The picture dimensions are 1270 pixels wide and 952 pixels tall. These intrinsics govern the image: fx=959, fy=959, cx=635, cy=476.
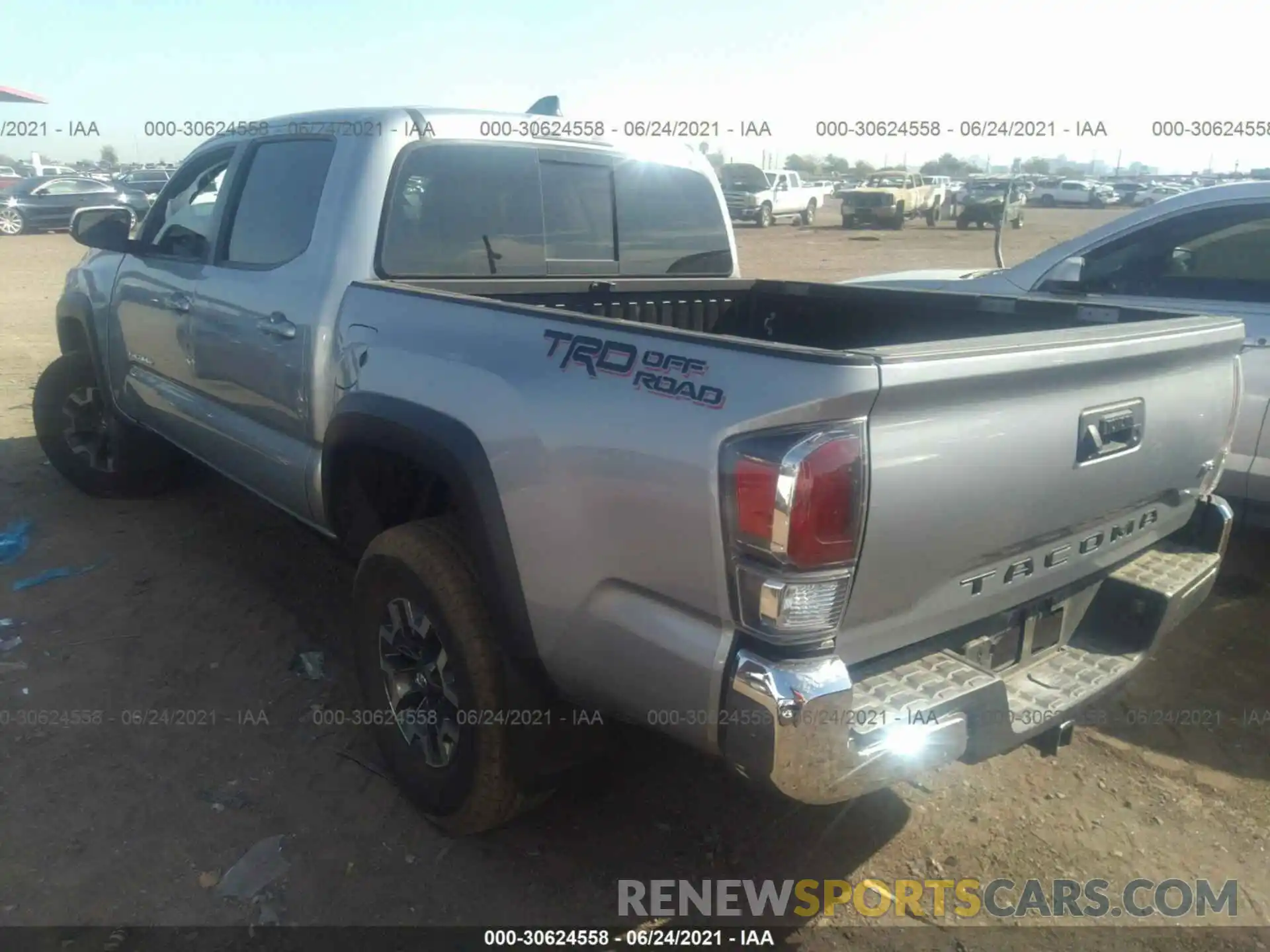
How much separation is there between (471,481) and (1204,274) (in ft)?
12.4

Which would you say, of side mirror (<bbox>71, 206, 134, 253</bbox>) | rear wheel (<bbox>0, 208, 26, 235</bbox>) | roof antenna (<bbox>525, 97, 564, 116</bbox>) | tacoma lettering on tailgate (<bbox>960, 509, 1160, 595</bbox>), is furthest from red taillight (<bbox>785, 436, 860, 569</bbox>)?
rear wheel (<bbox>0, 208, 26, 235</bbox>)

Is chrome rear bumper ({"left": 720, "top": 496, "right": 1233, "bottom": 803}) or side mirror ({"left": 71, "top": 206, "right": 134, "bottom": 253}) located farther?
side mirror ({"left": 71, "top": 206, "right": 134, "bottom": 253})

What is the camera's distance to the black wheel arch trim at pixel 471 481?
7.59 ft

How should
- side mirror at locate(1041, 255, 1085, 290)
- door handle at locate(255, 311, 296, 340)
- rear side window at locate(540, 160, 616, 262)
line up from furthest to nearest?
1. side mirror at locate(1041, 255, 1085, 290)
2. rear side window at locate(540, 160, 616, 262)
3. door handle at locate(255, 311, 296, 340)

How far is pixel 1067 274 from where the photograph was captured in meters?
4.61

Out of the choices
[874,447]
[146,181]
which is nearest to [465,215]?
[874,447]

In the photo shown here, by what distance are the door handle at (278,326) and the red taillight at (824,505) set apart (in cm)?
212

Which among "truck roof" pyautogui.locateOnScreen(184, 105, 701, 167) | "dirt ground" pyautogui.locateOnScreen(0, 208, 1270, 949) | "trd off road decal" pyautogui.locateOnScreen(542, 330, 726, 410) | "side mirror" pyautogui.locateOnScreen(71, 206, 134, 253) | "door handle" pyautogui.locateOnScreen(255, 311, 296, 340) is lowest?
"dirt ground" pyautogui.locateOnScreen(0, 208, 1270, 949)

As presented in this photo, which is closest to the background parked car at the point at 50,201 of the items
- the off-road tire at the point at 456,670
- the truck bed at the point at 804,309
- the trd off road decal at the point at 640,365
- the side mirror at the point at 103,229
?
the side mirror at the point at 103,229

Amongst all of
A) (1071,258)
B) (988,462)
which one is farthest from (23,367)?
(988,462)

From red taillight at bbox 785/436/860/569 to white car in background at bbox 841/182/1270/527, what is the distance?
262 cm

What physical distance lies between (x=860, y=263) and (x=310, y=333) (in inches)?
697

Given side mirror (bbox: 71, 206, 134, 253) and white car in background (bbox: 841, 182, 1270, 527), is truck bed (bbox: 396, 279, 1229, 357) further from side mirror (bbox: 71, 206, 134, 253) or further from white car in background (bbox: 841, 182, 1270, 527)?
side mirror (bbox: 71, 206, 134, 253)

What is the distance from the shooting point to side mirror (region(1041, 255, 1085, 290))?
4.59 metres
